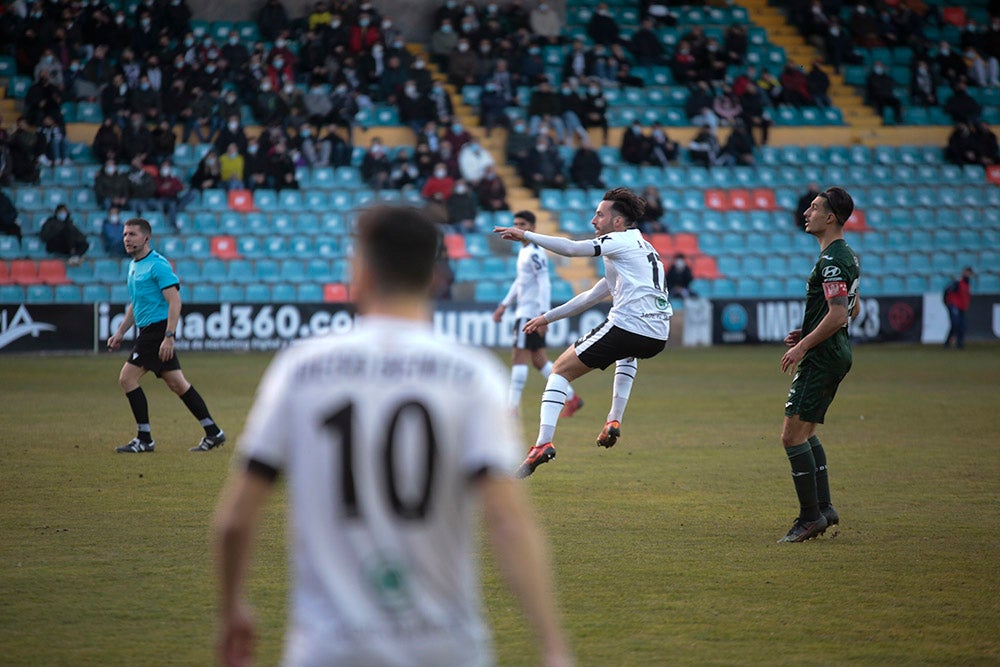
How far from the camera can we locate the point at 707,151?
3025cm

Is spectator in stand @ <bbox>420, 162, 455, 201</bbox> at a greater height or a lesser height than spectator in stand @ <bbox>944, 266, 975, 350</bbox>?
greater

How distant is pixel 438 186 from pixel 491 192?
50.9 inches

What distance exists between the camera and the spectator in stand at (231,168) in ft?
87.4

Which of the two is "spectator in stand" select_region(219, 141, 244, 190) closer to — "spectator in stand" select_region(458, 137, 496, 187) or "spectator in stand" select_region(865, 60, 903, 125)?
"spectator in stand" select_region(458, 137, 496, 187)

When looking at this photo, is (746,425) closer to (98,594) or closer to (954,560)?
(954,560)

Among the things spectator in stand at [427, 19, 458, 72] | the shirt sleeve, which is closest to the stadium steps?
spectator in stand at [427, 19, 458, 72]

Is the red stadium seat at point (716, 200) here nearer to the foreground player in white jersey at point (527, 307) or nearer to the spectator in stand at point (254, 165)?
the spectator in stand at point (254, 165)

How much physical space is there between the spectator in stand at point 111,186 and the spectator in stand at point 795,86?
1664 cm

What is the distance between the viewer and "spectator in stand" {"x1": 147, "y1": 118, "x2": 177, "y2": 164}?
85.8 feet

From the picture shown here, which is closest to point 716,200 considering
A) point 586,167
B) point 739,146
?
point 739,146

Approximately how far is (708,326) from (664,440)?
1425 cm

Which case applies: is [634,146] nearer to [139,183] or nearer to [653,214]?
[653,214]

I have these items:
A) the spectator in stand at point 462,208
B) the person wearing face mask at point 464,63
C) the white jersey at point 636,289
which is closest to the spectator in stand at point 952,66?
the person wearing face mask at point 464,63

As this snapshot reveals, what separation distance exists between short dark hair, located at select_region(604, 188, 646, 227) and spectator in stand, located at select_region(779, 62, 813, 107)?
23.4 metres
